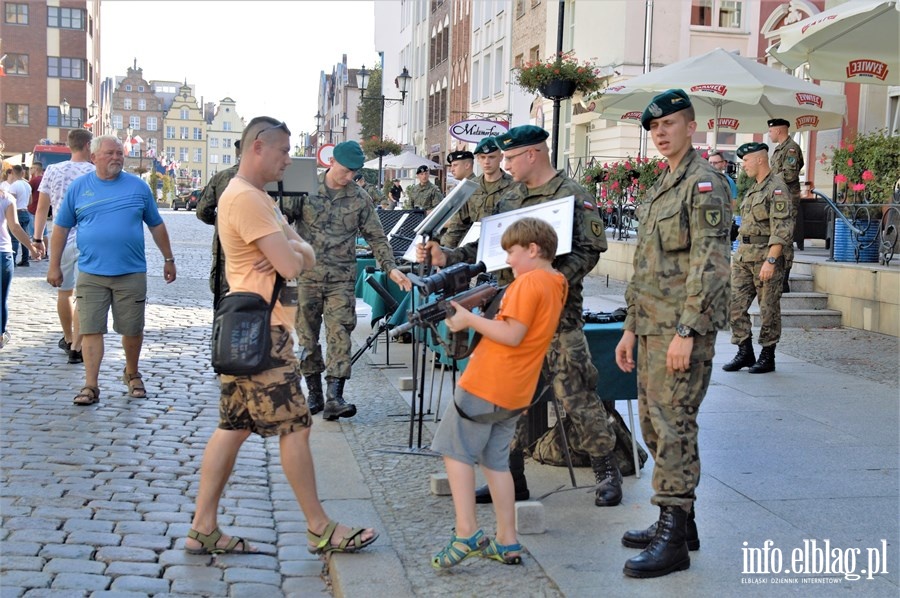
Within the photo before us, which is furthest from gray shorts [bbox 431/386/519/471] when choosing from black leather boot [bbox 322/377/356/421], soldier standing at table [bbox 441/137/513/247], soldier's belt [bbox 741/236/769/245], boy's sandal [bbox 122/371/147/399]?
soldier's belt [bbox 741/236/769/245]

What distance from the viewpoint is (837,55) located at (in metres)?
10.9

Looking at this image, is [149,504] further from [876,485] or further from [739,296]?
[739,296]

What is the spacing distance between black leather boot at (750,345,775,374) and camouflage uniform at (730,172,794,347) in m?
0.07

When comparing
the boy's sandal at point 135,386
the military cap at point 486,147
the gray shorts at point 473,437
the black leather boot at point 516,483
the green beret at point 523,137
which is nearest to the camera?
the gray shorts at point 473,437

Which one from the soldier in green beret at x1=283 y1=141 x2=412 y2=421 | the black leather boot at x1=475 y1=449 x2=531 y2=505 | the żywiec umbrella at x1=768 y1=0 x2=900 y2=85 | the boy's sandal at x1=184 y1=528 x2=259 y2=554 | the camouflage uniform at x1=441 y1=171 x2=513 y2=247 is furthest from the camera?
the żywiec umbrella at x1=768 y1=0 x2=900 y2=85

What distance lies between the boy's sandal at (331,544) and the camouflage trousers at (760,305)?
5938 millimetres

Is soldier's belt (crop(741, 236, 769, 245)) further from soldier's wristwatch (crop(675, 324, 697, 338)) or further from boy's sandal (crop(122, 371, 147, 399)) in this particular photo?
soldier's wristwatch (crop(675, 324, 697, 338))

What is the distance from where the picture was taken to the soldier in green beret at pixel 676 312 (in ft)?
14.3

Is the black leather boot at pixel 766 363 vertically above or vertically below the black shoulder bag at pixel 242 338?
below

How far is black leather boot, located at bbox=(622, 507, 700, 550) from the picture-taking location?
471cm

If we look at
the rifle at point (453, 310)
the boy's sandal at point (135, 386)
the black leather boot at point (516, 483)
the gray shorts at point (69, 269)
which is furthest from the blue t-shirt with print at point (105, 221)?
the rifle at point (453, 310)

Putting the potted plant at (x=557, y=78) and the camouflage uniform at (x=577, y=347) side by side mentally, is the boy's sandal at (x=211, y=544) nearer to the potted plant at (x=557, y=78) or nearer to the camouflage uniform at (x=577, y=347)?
the camouflage uniform at (x=577, y=347)

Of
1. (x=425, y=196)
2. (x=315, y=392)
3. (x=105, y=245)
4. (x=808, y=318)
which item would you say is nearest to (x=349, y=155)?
(x=315, y=392)

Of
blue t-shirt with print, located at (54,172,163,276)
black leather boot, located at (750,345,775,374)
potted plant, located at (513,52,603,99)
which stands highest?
potted plant, located at (513,52,603,99)
